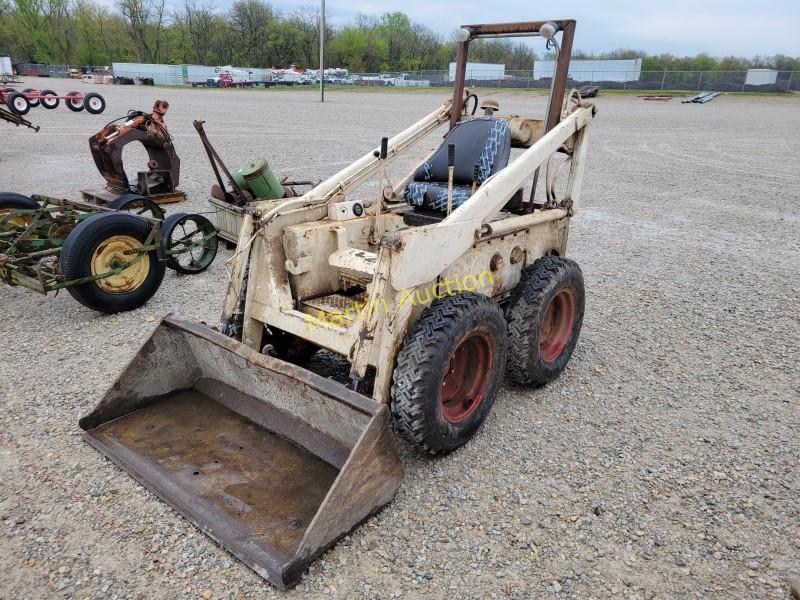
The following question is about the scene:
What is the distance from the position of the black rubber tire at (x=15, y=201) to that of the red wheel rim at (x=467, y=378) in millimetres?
4942

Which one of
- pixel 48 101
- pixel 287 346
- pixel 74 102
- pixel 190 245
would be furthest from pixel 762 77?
pixel 287 346

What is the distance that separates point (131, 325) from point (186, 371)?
1.60 metres

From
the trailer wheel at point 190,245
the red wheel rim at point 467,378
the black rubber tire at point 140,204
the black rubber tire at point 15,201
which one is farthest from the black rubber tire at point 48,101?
the red wheel rim at point 467,378

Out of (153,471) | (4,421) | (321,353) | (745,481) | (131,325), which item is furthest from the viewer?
(131,325)

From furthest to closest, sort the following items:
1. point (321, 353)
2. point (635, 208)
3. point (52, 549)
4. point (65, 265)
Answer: point (635, 208) < point (65, 265) < point (321, 353) < point (52, 549)

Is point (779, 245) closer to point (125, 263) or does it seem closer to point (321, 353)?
point (321, 353)

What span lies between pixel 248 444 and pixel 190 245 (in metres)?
3.26

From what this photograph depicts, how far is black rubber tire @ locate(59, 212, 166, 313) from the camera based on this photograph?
4547mm

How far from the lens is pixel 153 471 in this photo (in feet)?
9.63

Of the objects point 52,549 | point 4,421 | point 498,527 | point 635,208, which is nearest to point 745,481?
point 498,527

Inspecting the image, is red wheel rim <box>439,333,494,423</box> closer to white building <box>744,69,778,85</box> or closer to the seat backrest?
the seat backrest

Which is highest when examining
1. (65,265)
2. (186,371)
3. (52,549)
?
(65,265)

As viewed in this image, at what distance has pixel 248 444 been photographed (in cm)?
312

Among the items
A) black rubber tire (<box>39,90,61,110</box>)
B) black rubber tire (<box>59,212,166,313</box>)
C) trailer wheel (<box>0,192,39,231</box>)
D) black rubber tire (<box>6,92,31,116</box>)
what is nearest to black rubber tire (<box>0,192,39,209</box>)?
trailer wheel (<box>0,192,39,231</box>)
